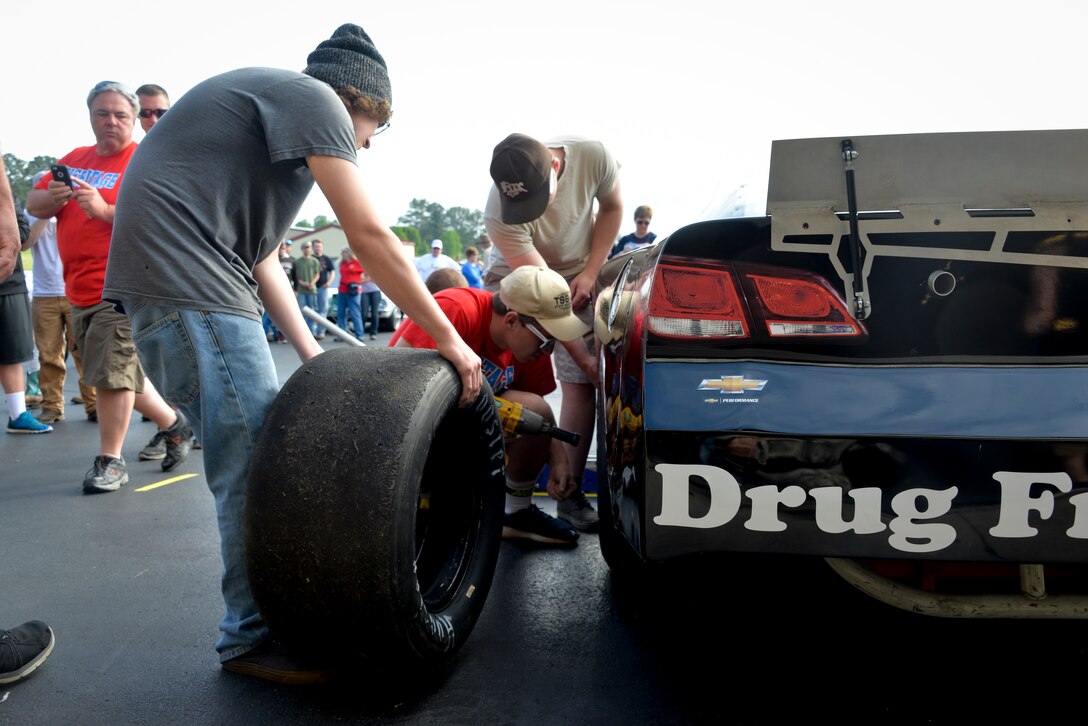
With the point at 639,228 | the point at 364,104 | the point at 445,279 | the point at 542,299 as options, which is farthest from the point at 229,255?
the point at 639,228

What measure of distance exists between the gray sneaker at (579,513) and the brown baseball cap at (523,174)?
3.97ft

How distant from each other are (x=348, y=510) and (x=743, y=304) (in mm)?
962

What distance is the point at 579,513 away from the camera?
3656 mm

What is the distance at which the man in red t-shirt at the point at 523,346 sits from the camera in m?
2.96

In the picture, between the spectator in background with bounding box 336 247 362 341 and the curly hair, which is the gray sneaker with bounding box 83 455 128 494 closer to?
the curly hair

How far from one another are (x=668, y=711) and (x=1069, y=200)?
4.73 ft

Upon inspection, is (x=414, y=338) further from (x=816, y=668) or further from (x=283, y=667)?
(x=816, y=668)

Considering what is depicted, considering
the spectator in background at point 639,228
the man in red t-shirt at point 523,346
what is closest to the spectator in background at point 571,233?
the man in red t-shirt at point 523,346

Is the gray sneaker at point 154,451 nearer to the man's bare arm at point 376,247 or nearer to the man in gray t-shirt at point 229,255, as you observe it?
the man in gray t-shirt at point 229,255

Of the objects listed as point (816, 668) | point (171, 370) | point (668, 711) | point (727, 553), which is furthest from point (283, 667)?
point (816, 668)

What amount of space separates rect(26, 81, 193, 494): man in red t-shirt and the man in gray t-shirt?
91.4 inches

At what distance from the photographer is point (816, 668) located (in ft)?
7.39

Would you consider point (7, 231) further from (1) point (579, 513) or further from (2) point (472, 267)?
(2) point (472, 267)

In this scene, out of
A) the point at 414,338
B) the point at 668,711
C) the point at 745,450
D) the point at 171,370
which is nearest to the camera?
the point at 745,450
